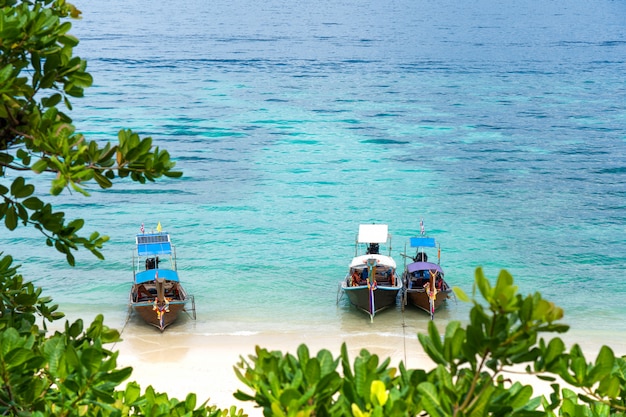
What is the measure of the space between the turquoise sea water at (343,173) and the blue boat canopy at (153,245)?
1767 millimetres

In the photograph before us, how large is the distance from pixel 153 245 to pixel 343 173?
1704 cm

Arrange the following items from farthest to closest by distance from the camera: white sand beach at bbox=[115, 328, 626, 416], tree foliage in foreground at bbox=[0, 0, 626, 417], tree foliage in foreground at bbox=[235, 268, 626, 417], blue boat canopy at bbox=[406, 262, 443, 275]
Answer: blue boat canopy at bbox=[406, 262, 443, 275] → white sand beach at bbox=[115, 328, 626, 416] → tree foliage in foreground at bbox=[0, 0, 626, 417] → tree foliage in foreground at bbox=[235, 268, 626, 417]

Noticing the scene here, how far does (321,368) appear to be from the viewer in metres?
3.63

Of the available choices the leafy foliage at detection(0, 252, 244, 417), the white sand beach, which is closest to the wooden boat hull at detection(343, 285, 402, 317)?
the white sand beach

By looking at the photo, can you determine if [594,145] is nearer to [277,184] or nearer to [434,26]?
[277,184]

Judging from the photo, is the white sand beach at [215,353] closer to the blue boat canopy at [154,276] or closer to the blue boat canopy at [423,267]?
the blue boat canopy at [154,276]

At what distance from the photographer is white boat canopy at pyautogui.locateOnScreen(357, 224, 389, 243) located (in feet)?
71.4

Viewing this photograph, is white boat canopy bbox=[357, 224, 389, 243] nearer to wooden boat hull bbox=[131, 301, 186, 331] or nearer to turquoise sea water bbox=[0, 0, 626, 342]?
turquoise sea water bbox=[0, 0, 626, 342]

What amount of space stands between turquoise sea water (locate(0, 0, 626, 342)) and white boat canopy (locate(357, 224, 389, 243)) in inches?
73.3

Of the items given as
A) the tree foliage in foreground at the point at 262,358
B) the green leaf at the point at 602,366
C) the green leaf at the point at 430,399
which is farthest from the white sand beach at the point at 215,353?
the green leaf at the point at 430,399

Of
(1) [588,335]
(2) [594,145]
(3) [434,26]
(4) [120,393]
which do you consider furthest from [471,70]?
(4) [120,393]

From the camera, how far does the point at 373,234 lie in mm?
22094

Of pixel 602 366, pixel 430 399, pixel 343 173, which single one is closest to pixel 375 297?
pixel 602 366

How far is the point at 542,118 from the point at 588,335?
31420 mm
